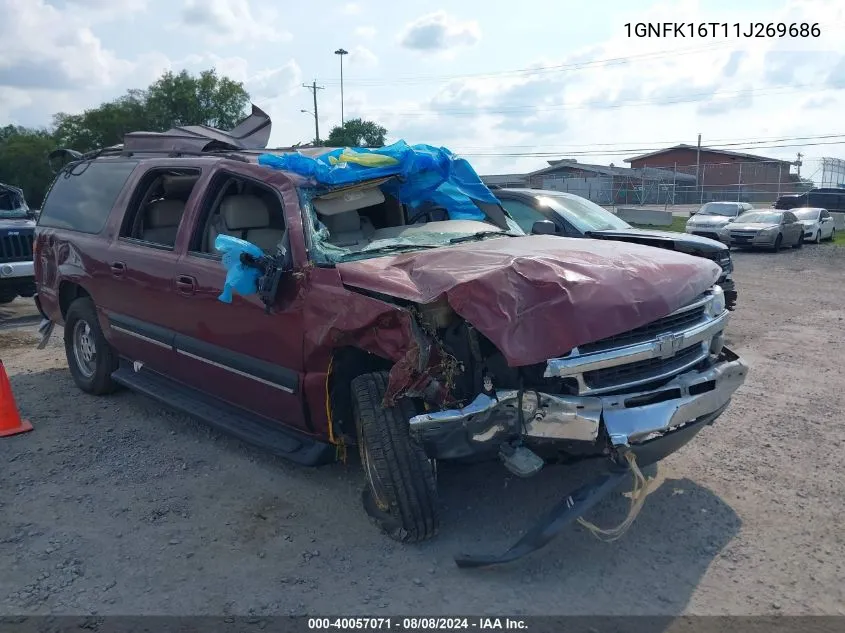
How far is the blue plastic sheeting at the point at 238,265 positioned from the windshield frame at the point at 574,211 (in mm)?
5761

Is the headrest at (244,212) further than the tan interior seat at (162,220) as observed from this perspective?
No

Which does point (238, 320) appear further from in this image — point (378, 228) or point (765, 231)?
point (765, 231)

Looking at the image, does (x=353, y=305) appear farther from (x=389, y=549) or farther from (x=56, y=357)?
(x=56, y=357)

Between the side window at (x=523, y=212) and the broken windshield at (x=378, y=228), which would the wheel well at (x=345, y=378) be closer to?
the broken windshield at (x=378, y=228)

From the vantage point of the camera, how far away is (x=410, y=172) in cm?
514

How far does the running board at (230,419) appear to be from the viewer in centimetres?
405

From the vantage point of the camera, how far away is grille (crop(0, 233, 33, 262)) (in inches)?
394

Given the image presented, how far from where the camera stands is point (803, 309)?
33.9ft

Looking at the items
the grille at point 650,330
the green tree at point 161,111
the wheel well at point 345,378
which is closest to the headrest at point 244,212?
the wheel well at point 345,378

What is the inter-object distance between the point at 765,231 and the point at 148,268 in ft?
62.4

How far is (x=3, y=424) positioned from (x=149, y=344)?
4.11 feet

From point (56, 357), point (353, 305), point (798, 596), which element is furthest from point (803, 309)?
point (56, 357)

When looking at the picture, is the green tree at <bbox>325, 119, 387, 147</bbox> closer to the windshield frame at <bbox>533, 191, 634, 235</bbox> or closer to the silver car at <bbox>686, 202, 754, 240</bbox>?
the silver car at <bbox>686, 202, 754, 240</bbox>

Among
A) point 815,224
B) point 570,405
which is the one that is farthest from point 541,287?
point 815,224
